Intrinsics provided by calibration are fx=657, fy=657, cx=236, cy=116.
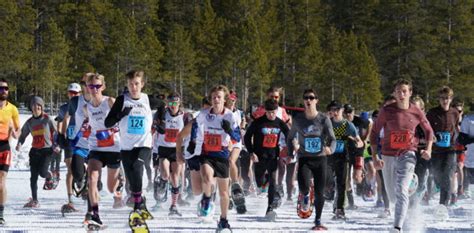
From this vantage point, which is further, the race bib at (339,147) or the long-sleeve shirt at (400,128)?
the race bib at (339,147)

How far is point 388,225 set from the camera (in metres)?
9.17

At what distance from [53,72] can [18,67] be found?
8.98 feet

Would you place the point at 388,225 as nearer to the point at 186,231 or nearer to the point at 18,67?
the point at 186,231

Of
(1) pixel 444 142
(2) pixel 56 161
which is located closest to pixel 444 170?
(1) pixel 444 142

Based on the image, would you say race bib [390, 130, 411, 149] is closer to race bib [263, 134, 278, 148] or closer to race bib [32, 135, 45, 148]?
race bib [263, 134, 278, 148]

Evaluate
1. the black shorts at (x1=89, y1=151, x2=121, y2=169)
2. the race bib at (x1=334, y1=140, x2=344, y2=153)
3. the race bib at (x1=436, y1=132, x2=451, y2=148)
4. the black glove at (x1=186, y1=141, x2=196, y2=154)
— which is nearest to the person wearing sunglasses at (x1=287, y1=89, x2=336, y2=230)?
the race bib at (x1=334, y1=140, x2=344, y2=153)

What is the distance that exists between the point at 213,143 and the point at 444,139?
13.2ft

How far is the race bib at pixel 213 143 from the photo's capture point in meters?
8.23

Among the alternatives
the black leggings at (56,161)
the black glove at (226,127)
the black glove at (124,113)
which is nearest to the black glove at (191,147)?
the black glove at (226,127)

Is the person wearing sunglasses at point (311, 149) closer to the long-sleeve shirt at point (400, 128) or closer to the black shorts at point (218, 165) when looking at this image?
the long-sleeve shirt at point (400, 128)

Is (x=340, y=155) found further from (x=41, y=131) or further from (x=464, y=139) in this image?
(x=41, y=131)

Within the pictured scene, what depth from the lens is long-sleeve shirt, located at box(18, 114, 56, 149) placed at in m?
11.4

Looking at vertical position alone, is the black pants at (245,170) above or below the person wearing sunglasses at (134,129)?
below

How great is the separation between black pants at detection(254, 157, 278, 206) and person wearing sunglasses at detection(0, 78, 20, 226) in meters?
3.54
